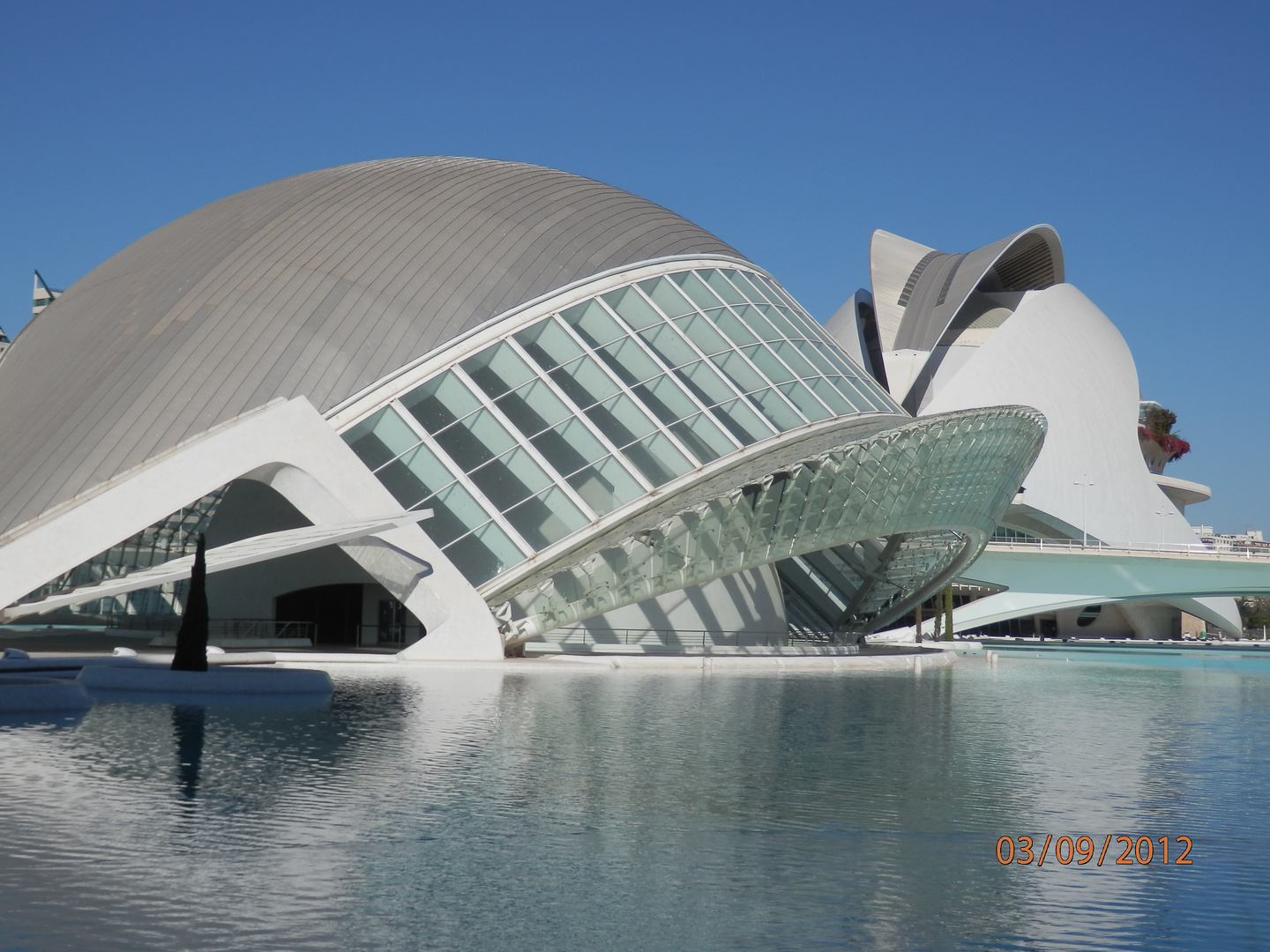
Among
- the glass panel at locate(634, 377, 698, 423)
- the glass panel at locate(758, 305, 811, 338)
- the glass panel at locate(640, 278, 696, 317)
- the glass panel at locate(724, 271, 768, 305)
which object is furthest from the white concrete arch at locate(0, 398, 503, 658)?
the glass panel at locate(724, 271, 768, 305)

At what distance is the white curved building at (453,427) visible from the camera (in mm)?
23531

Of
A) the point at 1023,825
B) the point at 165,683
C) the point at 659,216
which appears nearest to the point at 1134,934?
the point at 1023,825

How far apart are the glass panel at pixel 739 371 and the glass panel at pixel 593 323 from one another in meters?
2.59

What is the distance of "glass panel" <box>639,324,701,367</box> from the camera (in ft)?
95.5

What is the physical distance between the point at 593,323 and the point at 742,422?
426 cm

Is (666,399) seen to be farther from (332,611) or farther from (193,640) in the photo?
(193,640)

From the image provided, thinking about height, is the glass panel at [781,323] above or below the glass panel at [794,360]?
above

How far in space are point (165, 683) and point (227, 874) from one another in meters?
10.5

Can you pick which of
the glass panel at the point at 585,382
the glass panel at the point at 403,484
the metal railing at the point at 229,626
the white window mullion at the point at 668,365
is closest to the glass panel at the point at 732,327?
the white window mullion at the point at 668,365

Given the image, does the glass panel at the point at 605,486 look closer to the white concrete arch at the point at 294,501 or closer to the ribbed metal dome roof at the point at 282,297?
the white concrete arch at the point at 294,501

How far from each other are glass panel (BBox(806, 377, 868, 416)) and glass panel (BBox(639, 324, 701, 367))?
3823mm

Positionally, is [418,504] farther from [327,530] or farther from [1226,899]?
[1226,899]

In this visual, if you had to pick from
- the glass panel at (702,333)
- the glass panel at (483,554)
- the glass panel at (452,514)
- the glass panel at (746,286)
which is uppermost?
the glass panel at (746,286)
